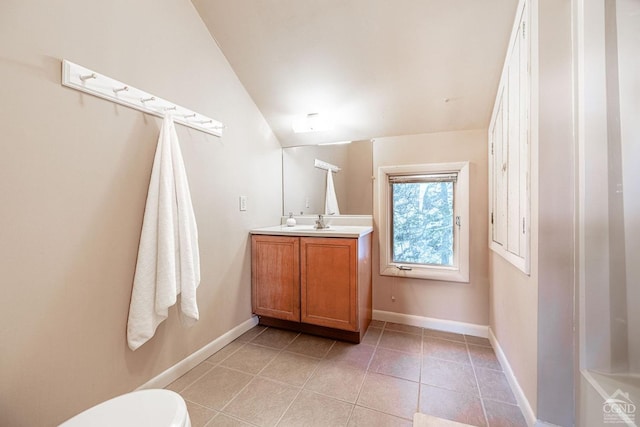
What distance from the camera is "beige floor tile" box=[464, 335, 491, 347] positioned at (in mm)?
2050

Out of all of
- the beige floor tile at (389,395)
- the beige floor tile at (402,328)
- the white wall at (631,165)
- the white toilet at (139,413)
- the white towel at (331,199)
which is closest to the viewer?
the white wall at (631,165)

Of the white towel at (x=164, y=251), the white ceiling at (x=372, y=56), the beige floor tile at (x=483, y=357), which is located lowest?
the beige floor tile at (x=483, y=357)

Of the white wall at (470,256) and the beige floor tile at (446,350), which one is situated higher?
the white wall at (470,256)

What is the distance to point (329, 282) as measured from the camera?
6.67ft

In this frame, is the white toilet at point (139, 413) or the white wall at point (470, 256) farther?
the white wall at point (470, 256)

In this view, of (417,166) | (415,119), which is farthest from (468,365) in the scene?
(415,119)

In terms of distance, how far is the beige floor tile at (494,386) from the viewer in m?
1.45

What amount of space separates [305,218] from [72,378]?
1.98 metres

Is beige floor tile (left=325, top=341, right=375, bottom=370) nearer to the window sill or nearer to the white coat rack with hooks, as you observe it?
the window sill

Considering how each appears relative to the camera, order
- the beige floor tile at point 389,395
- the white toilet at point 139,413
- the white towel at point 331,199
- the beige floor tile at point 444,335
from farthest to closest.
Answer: the white towel at point 331,199, the beige floor tile at point 444,335, the beige floor tile at point 389,395, the white toilet at point 139,413

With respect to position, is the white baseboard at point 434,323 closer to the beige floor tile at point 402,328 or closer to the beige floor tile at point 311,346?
the beige floor tile at point 402,328

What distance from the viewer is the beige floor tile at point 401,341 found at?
1.98 m

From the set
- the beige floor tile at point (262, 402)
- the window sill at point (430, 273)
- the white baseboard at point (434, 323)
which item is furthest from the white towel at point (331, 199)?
the beige floor tile at point (262, 402)

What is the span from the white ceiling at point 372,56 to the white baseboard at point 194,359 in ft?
6.60
